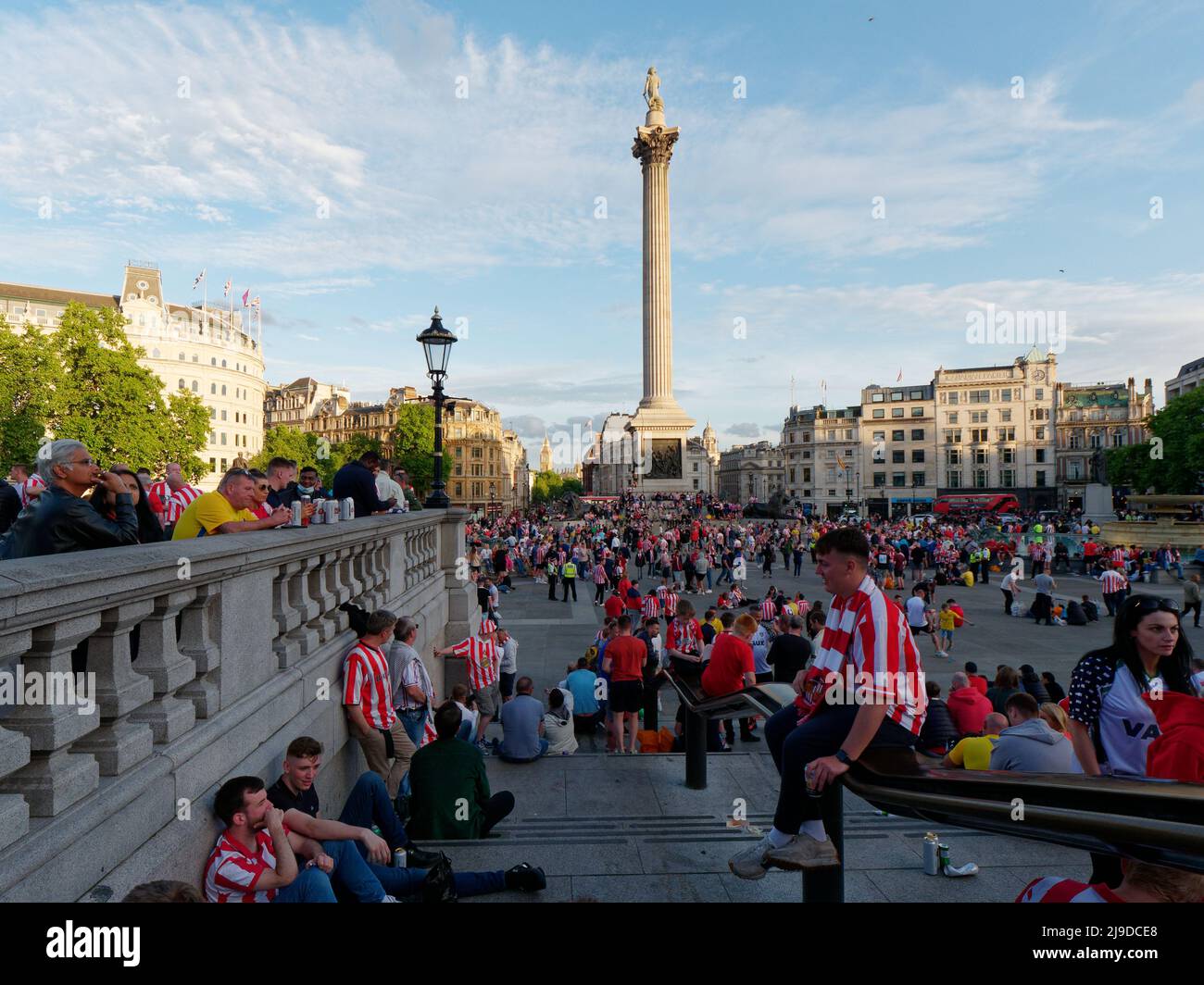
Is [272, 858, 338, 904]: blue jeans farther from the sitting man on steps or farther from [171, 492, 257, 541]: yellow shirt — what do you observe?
[171, 492, 257, 541]: yellow shirt

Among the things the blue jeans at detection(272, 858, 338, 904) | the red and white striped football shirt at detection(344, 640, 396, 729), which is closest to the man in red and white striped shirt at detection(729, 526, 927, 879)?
the blue jeans at detection(272, 858, 338, 904)

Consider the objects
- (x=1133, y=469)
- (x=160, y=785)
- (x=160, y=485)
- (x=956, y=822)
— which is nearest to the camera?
(x=160, y=785)

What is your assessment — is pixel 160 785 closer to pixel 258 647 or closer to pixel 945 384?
pixel 258 647

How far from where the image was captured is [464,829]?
5.35 metres

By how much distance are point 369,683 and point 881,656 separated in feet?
12.7

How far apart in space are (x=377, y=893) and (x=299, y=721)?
1.23 meters

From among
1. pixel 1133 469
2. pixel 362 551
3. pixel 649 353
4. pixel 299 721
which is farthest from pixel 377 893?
pixel 1133 469

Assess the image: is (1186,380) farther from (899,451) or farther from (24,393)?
(24,393)

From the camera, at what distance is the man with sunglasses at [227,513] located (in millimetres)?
4871

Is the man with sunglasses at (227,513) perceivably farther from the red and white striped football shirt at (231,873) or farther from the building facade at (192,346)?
the building facade at (192,346)

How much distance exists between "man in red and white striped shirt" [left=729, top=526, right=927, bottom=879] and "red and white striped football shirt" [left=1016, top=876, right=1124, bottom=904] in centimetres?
79

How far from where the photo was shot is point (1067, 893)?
2789 mm

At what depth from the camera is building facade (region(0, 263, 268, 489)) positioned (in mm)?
77062
